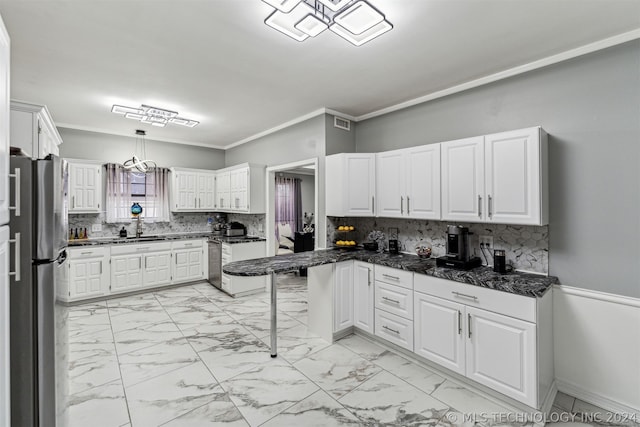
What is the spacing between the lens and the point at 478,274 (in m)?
2.54

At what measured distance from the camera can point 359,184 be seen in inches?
144

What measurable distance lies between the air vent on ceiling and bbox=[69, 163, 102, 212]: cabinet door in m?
4.06

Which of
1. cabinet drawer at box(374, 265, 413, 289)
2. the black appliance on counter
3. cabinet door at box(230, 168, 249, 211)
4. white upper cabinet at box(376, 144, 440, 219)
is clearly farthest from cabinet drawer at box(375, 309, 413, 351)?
the black appliance on counter

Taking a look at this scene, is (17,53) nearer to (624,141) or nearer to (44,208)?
(44,208)

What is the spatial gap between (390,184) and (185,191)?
4.22 metres

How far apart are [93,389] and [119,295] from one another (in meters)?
2.85

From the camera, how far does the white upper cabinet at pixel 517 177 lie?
7.80 feet

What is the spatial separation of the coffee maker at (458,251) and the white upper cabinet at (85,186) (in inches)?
211

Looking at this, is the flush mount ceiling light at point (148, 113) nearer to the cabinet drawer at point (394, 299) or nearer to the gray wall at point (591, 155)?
the cabinet drawer at point (394, 299)

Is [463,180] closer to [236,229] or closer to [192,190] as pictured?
[236,229]

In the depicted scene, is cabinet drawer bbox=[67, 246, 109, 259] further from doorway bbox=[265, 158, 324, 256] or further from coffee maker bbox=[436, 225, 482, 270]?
coffee maker bbox=[436, 225, 482, 270]

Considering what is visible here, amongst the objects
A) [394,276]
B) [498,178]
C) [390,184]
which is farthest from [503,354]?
[390,184]

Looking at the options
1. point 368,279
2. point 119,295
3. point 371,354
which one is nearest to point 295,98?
point 368,279

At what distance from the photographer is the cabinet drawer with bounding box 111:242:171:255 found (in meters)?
4.83
